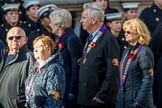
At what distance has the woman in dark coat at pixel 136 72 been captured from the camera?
7.10 metres

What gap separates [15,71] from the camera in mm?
7094

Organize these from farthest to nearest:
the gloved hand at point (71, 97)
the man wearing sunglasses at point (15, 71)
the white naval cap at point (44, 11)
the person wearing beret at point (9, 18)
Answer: the white naval cap at point (44, 11)
the person wearing beret at point (9, 18)
the gloved hand at point (71, 97)
the man wearing sunglasses at point (15, 71)

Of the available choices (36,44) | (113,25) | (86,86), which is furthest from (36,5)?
(36,44)

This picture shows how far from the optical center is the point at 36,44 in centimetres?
667

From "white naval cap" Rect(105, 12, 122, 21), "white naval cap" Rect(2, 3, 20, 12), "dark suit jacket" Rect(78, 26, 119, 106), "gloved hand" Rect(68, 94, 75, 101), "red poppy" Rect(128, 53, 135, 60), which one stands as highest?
"white naval cap" Rect(2, 3, 20, 12)

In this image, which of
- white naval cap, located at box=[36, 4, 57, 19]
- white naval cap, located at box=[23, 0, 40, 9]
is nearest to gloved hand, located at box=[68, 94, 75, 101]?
white naval cap, located at box=[36, 4, 57, 19]

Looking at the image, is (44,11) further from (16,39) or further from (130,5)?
(16,39)

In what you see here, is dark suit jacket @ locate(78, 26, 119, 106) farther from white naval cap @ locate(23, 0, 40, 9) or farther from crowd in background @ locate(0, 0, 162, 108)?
→ white naval cap @ locate(23, 0, 40, 9)

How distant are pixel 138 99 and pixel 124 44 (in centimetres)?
270

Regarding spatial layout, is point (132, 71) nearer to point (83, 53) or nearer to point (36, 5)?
point (83, 53)

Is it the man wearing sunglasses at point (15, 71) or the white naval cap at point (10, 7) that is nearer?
the man wearing sunglasses at point (15, 71)

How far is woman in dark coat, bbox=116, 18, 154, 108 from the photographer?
7.10m

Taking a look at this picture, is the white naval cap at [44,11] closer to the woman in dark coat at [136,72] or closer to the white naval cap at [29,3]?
the white naval cap at [29,3]

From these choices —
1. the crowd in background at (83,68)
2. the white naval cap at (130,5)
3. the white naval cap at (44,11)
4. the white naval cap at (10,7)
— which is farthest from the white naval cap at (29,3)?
the white naval cap at (130,5)
